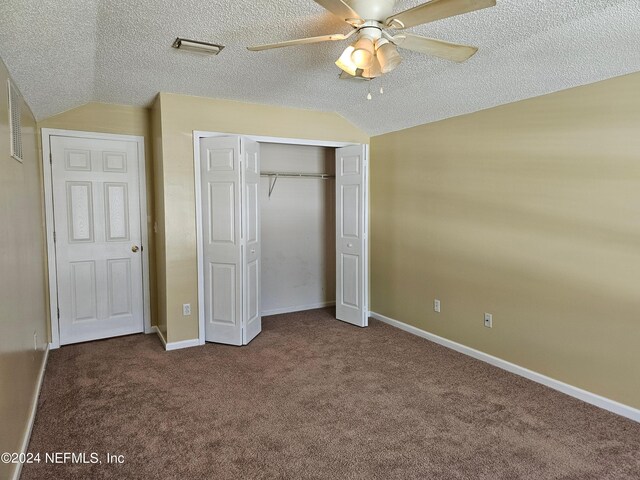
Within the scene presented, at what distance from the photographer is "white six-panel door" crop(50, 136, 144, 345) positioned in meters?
4.01

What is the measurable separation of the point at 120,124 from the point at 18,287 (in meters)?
2.26

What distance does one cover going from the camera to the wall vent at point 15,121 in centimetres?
244

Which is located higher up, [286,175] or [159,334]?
[286,175]

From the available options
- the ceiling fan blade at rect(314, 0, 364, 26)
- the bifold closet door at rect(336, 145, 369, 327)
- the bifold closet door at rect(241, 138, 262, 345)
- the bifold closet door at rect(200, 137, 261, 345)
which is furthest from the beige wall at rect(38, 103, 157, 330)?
the ceiling fan blade at rect(314, 0, 364, 26)

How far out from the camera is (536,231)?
317cm

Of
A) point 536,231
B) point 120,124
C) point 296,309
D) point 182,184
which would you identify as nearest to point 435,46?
point 536,231

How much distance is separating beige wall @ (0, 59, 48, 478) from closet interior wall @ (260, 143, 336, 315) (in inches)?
93.8

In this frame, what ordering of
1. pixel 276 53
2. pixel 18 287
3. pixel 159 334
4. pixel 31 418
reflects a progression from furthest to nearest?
pixel 159 334
pixel 276 53
pixel 31 418
pixel 18 287

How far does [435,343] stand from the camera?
13.4ft

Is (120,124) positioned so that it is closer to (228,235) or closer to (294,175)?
(228,235)

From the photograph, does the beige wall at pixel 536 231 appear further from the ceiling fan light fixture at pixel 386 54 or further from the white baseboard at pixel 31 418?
the white baseboard at pixel 31 418

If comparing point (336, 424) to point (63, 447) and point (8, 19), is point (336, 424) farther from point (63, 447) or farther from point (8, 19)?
point (8, 19)

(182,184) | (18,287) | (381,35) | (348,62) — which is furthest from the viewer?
(182,184)

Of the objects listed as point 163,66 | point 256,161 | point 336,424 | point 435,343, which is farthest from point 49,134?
point 435,343
